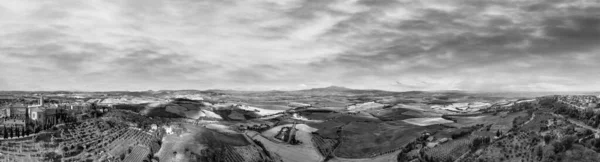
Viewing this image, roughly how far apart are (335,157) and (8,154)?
366 feet

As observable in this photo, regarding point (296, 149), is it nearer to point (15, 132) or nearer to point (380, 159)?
point (380, 159)

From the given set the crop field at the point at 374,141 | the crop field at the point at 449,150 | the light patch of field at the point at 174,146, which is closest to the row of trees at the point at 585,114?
the crop field at the point at 449,150

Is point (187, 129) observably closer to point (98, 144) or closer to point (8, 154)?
point (98, 144)

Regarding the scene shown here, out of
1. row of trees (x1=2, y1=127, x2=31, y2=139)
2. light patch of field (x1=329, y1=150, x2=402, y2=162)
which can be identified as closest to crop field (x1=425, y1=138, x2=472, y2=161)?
light patch of field (x1=329, y1=150, x2=402, y2=162)

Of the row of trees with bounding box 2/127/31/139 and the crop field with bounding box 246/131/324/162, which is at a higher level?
the row of trees with bounding box 2/127/31/139

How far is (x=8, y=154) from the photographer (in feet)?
393

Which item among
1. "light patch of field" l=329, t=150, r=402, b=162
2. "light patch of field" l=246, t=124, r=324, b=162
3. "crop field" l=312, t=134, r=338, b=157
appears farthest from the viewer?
"crop field" l=312, t=134, r=338, b=157

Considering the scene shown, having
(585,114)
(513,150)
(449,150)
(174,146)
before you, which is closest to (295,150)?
(174,146)

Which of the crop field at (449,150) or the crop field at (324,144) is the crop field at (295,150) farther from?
the crop field at (449,150)

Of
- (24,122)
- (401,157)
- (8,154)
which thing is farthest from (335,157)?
(24,122)

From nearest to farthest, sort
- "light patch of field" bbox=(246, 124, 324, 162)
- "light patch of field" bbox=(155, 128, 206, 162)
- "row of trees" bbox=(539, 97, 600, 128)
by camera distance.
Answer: "row of trees" bbox=(539, 97, 600, 128) < "light patch of field" bbox=(155, 128, 206, 162) < "light patch of field" bbox=(246, 124, 324, 162)

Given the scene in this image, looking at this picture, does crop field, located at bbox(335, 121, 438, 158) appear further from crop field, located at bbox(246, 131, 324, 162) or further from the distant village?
the distant village

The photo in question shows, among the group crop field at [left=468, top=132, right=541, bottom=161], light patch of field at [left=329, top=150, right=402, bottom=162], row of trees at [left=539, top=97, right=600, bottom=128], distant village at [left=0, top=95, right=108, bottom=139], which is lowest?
light patch of field at [left=329, top=150, right=402, bottom=162]

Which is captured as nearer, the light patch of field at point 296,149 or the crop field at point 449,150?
the crop field at point 449,150
